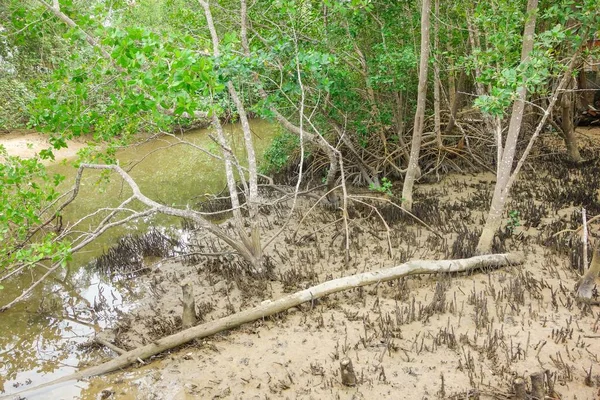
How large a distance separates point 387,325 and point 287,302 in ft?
3.09

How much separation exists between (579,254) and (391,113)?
3.82 meters

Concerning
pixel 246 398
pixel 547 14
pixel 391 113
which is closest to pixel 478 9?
pixel 547 14

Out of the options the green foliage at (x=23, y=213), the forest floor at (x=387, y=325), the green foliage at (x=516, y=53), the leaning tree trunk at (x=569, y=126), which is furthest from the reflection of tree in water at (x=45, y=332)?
the leaning tree trunk at (x=569, y=126)

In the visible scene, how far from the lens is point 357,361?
338cm

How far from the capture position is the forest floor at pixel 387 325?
312 centimetres

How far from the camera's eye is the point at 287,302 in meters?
4.04

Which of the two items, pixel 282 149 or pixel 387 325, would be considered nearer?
pixel 387 325

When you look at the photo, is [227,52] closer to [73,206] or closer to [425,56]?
[425,56]

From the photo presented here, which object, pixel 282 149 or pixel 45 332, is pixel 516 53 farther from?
pixel 45 332

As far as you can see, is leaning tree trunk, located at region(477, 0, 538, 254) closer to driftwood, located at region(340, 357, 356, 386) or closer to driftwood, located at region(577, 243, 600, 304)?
driftwood, located at region(577, 243, 600, 304)

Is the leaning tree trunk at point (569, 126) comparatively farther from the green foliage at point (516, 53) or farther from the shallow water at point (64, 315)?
the shallow water at point (64, 315)

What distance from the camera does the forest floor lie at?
312cm

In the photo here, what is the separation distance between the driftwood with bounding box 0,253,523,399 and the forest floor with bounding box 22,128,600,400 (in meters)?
0.08

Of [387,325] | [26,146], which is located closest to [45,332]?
[387,325]
